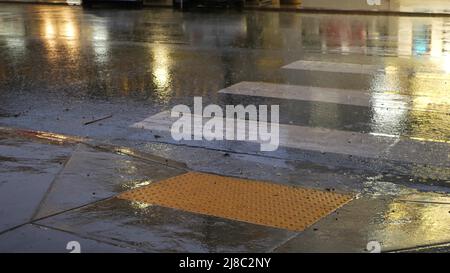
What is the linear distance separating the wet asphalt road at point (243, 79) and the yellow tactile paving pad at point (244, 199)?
502 mm

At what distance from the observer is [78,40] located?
15.3m

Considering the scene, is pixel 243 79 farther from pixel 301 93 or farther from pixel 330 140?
pixel 330 140

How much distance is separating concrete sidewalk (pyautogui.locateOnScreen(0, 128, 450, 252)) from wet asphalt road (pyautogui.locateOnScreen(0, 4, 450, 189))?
2.47ft

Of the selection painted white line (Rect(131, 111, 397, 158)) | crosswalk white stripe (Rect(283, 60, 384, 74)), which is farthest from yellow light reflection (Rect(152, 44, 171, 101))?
crosswalk white stripe (Rect(283, 60, 384, 74))

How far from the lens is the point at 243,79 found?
10.4 meters

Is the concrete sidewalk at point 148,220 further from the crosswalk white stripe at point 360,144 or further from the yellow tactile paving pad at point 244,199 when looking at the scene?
the crosswalk white stripe at point 360,144

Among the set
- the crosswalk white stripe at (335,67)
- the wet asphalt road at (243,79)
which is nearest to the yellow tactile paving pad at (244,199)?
the wet asphalt road at (243,79)

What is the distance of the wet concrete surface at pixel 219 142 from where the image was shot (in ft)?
15.9

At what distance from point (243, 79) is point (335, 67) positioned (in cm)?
182

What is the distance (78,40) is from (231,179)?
33.2ft

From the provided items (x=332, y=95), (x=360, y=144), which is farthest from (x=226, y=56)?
(x=360, y=144)

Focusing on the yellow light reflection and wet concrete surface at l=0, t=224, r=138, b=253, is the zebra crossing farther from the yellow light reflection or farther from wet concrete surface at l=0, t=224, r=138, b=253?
wet concrete surface at l=0, t=224, r=138, b=253

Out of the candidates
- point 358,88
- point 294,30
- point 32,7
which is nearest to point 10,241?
point 358,88
